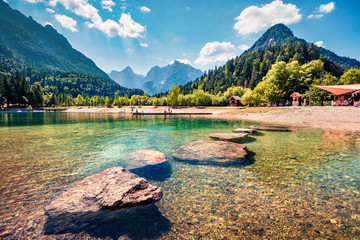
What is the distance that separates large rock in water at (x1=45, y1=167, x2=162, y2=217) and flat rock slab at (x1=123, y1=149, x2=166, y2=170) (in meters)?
2.85

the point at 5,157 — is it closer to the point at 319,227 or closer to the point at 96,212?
the point at 96,212

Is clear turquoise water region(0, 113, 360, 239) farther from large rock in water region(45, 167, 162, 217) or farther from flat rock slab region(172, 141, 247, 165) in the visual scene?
flat rock slab region(172, 141, 247, 165)

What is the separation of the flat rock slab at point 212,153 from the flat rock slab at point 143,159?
1.44 m

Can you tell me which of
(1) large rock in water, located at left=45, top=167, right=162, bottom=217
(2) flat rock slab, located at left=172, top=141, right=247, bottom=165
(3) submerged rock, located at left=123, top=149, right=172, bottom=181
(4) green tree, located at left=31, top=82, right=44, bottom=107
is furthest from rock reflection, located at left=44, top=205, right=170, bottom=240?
(4) green tree, located at left=31, top=82, right=44, bottom=107

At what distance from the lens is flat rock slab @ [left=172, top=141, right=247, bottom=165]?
34.6 feet

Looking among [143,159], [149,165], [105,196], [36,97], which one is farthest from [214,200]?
[36,97]

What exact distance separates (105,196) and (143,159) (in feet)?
15.5

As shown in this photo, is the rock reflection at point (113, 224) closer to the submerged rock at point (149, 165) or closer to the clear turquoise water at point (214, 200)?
the clear turquoise water at point (214, 200)

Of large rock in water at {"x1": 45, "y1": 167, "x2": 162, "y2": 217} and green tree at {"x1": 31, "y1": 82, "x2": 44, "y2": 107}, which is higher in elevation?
green tree at {"x1": 31, "y1": 82, "x2": 44, "y2": 107}

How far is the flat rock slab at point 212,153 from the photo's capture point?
10.6 meters

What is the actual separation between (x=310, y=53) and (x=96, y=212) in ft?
748

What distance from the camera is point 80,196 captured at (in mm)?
5957

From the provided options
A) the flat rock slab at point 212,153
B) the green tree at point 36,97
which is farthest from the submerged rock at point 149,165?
the green tree at point 36,97

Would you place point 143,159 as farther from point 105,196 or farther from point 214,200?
point 214,200
